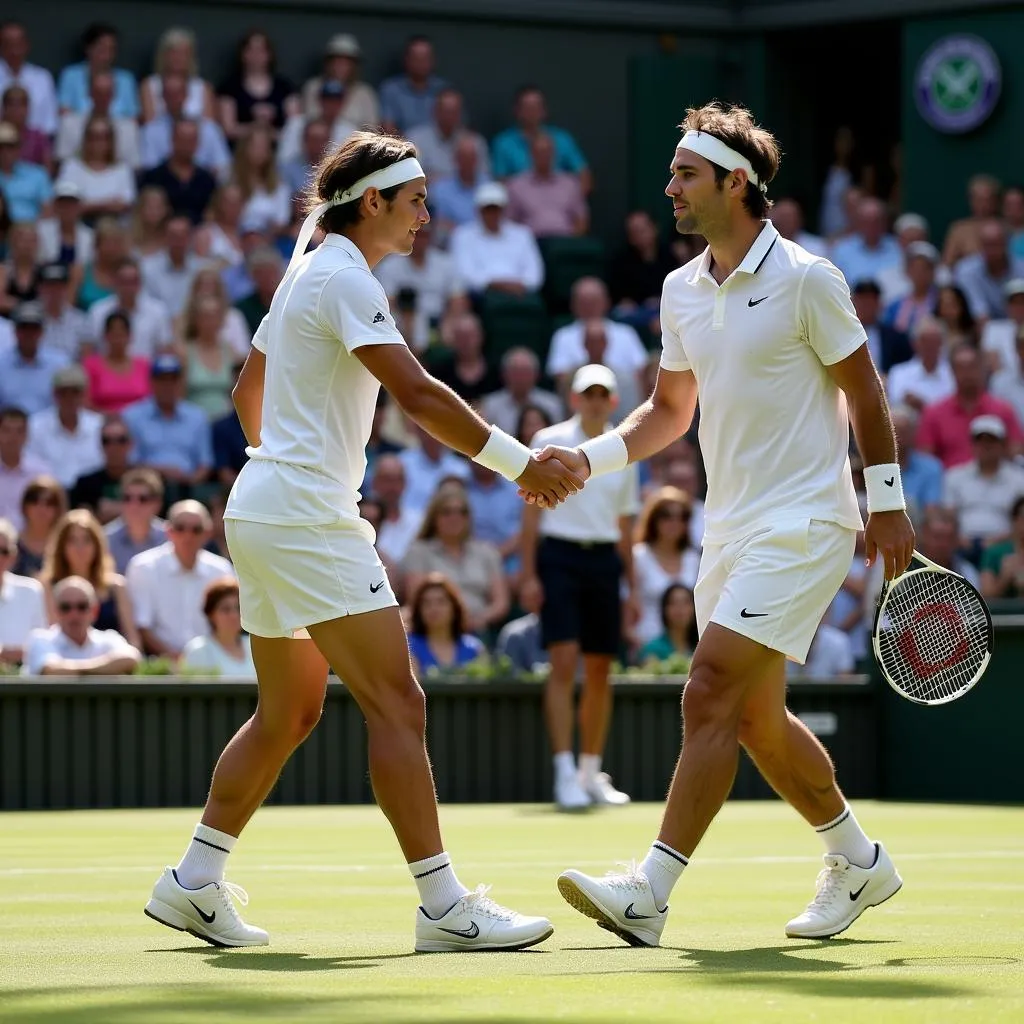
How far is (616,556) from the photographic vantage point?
12.6 m

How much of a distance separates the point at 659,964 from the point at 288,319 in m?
1.88

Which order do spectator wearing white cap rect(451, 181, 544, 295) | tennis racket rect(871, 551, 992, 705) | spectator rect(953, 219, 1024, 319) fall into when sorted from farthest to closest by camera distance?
spectator rect(953, 219, 1024, 319) → spectator wearing white cap rect(451, 181, 544, 295) → tennis racket rect(871, 551, 992, 705)

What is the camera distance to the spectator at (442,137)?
61.3 feet

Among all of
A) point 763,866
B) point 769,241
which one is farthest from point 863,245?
point 769,241

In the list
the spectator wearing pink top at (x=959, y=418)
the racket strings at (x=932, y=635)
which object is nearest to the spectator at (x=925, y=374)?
the spectator wearing pink top at (x=959, y=418)

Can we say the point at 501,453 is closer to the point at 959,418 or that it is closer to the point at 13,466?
the point at 13,466

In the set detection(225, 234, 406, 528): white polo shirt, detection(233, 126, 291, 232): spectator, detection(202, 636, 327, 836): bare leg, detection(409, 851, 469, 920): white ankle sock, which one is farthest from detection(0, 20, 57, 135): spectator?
detection(409, 851, 469, 920): white ankle sock

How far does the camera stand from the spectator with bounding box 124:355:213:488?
1496cm

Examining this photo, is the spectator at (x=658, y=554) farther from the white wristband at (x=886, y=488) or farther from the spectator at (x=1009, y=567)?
the white wristband at (x=886, y=488)

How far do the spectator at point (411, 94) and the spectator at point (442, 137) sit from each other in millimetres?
171

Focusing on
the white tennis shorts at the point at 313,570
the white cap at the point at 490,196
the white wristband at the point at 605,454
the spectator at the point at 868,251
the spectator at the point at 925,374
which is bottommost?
the white tennis shorts at the point at 313,570

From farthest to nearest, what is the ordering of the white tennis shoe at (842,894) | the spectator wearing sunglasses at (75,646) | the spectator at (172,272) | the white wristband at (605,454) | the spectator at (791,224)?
the spectator at (791,224), the spectator at (172,272), the spectator wearing sunglasses at (75,646), the white wristband at (605,454), the white tennis shoe at (842,894)

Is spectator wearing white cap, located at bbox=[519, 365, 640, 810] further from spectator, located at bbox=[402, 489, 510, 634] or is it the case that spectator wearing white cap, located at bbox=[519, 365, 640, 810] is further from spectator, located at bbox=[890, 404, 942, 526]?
spectator, located at bbox=[890, 404, 942, 526]

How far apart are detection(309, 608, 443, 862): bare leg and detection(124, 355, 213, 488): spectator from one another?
31.2 ft
